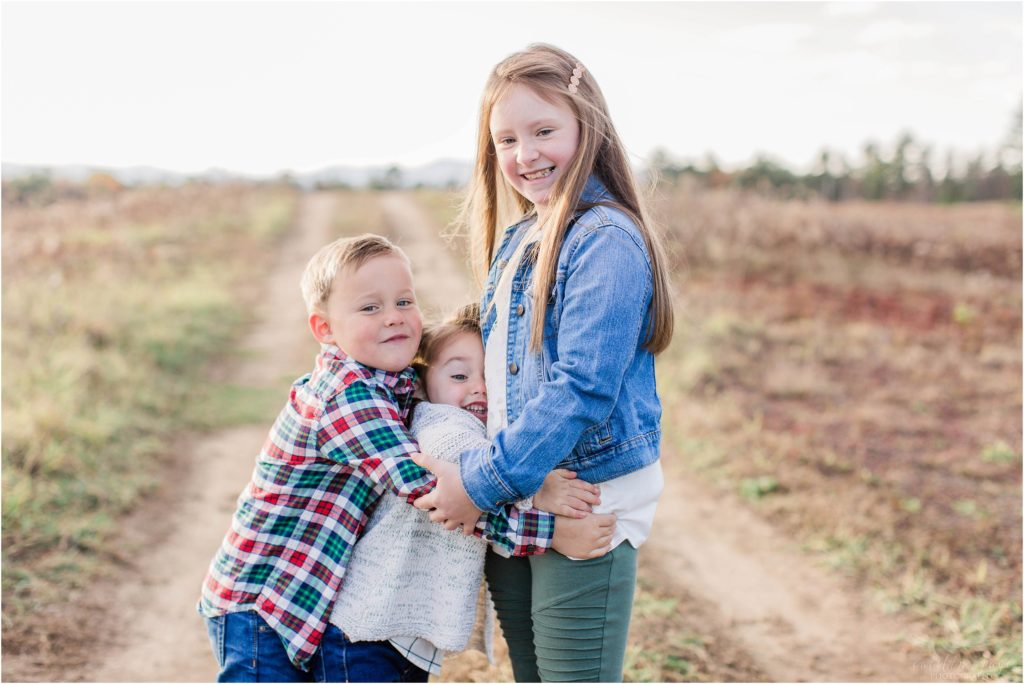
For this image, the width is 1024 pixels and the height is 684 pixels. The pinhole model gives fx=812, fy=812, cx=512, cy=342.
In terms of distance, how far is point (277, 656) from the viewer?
1.91 meters

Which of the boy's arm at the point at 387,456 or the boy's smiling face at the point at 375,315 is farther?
the boy's smiling face at the point at 375,315

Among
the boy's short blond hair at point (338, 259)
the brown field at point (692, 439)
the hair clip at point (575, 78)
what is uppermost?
the hair clip at point (575, 78)

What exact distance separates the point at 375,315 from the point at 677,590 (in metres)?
2.56

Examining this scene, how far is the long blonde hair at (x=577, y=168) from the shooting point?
5.89 ft

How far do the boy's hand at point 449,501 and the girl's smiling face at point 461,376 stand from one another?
10.1 inches

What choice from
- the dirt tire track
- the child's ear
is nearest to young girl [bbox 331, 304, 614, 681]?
the child's ear

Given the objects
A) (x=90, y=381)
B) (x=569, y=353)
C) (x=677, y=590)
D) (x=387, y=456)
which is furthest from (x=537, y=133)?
→ (x=90, y=381)

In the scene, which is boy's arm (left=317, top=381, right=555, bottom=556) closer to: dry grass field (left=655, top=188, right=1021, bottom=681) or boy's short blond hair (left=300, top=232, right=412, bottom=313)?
boy's short blond hair (left=300, top=232, right=412, bottom=313)

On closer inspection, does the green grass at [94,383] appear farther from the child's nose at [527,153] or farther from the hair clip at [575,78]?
the hair clip at [575,78]

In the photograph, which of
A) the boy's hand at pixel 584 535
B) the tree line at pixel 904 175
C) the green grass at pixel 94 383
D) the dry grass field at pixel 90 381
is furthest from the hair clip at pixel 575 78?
the tree line at pixel 904 175

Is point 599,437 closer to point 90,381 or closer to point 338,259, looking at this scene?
point 338,259

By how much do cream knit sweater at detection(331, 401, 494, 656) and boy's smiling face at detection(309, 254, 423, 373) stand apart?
204 mm

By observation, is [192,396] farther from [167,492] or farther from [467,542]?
[467,542]

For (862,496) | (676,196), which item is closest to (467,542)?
(862,496)
